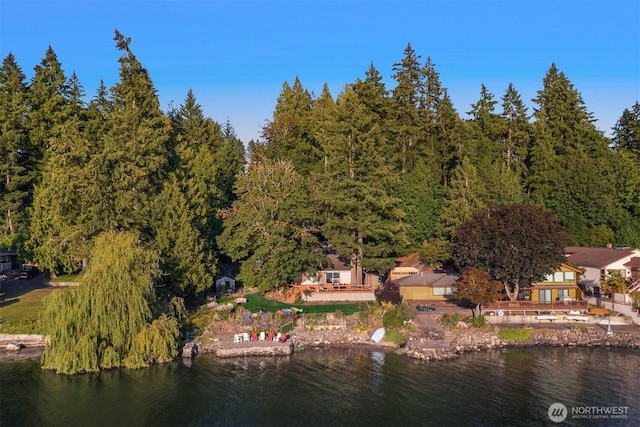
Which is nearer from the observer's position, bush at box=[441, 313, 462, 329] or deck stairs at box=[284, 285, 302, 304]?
bush at box=[441, 313, 462, 329]

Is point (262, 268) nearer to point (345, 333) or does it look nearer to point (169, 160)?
point (345, 333)

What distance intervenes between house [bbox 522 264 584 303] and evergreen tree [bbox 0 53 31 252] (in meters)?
56.3

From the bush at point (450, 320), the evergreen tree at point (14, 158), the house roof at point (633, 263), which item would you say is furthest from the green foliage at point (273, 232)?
the house roof at point (633, 263)

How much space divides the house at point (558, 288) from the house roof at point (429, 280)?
7.01 metres

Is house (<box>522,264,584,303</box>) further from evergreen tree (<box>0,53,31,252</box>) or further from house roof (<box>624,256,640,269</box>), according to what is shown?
evergreen tree (<box>0,53,31,252</box>)

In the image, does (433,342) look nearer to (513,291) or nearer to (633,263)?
(513,291)

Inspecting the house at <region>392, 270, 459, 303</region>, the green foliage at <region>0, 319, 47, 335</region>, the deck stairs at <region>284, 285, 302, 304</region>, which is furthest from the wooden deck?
the green foliage at <region>0, 319, 47, 335</region>

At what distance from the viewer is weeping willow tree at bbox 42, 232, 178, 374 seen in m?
34.3

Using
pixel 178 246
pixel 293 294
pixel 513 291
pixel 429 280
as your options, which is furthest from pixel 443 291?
pixel 178 246

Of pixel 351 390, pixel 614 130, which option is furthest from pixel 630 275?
pixel 614 130

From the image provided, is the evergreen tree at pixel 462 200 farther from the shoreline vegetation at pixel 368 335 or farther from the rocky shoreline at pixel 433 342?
the rocky shoreline at pixel 433 342

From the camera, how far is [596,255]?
185ft

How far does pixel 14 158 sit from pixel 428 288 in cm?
5219

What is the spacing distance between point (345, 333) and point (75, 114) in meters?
51.0
